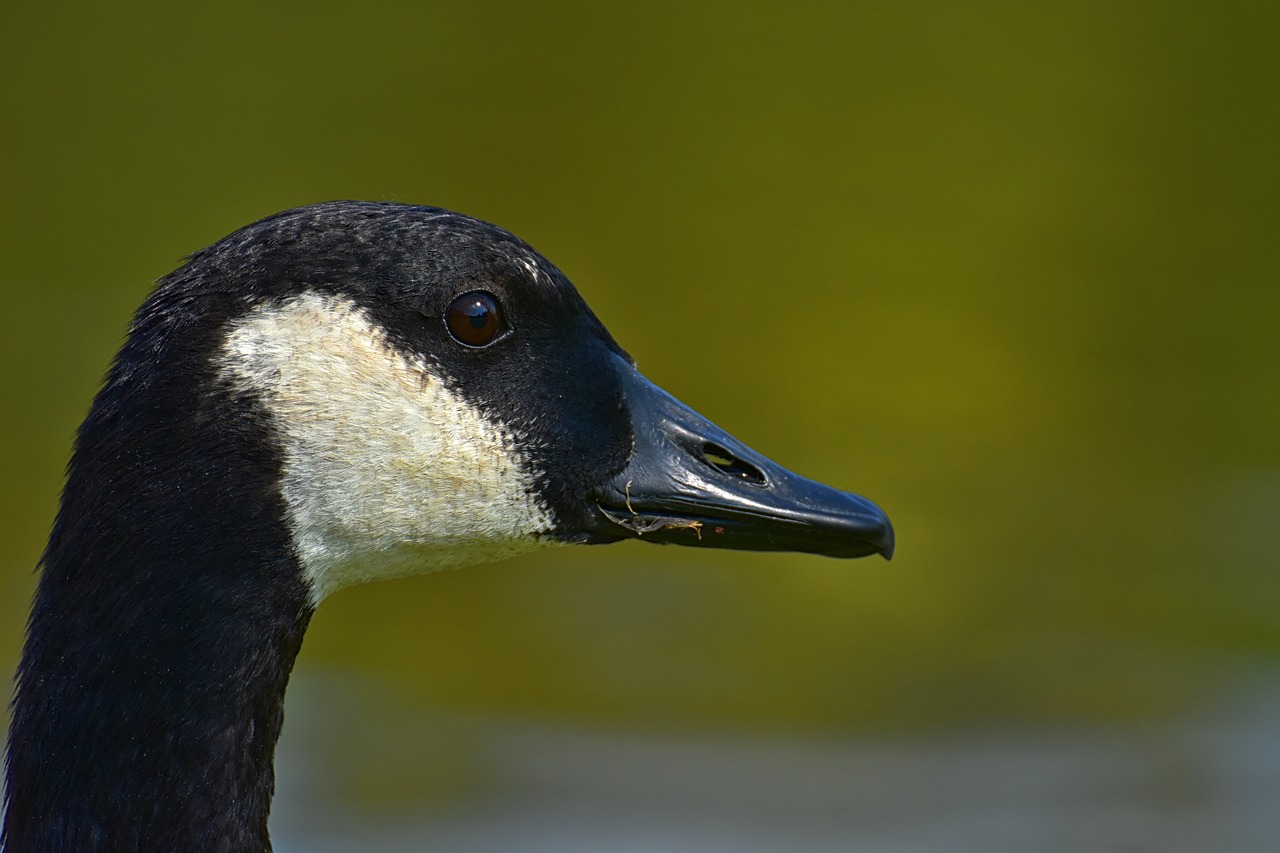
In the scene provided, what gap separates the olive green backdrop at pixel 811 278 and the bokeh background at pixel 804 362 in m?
0.03

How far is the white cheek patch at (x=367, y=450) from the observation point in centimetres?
319

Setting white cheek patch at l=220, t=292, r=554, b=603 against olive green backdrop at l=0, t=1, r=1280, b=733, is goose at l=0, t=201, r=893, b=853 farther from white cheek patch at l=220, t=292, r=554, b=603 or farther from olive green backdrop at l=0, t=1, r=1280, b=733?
olive green backdrop at l=0, t=1, r=1280, b=733

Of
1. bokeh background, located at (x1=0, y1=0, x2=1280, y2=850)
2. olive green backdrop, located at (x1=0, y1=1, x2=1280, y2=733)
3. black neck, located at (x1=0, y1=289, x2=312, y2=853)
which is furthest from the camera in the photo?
olive green backdrop, located at (x1=0, y1=1, x2=1280, y2=733)

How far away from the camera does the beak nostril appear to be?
3.62m

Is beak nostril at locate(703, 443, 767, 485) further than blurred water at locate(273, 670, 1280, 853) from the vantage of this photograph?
No

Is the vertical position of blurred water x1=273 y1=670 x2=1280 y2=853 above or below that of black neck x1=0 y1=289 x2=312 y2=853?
above

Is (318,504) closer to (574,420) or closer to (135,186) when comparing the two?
(574,420)

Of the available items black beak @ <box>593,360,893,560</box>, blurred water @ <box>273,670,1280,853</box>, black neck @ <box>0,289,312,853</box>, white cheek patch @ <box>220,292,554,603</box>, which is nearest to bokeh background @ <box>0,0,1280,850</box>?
blurred water @ <box>273,670,1280,853</box>

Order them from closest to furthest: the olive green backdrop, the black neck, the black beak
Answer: the black neck < the black beak < the olive green backdrop

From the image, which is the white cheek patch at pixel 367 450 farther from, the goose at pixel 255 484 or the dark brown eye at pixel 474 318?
the dark brown eye at pixel 474 318

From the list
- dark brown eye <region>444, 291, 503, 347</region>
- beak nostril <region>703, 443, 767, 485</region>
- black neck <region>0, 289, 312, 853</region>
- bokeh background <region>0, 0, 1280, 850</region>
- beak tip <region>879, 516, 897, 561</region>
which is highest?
bokeh background <region>0, 0, 1280, 850</region>

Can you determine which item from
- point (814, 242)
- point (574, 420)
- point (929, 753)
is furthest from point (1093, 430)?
point (574, 420)

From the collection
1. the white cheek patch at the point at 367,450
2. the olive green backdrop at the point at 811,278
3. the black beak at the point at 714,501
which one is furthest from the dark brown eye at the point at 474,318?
the olive green backdrop at the point at 811,278

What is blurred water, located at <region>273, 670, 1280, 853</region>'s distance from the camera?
6.84 meters
